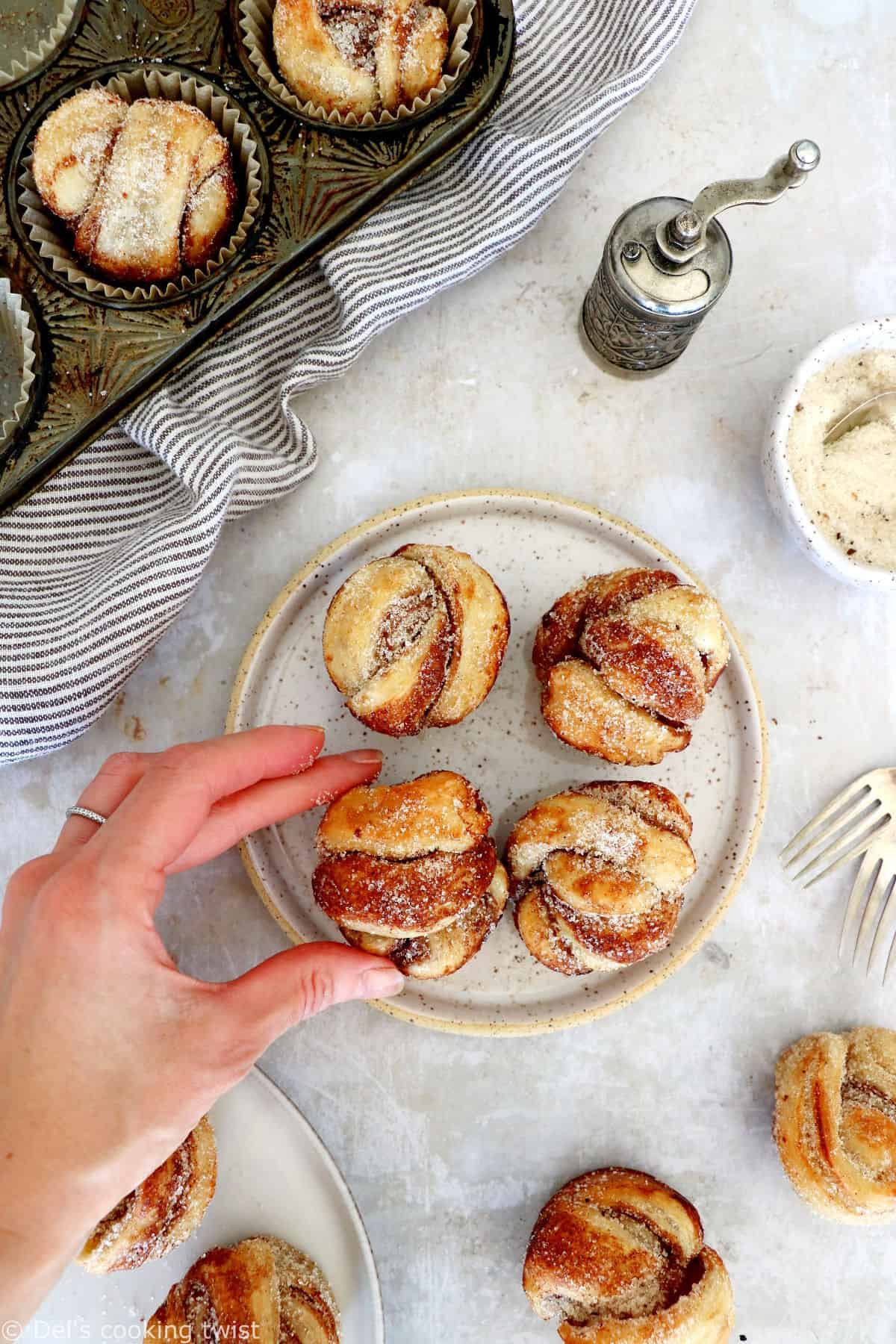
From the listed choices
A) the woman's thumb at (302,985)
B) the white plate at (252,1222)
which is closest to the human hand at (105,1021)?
the woman's thumb at (302,985)

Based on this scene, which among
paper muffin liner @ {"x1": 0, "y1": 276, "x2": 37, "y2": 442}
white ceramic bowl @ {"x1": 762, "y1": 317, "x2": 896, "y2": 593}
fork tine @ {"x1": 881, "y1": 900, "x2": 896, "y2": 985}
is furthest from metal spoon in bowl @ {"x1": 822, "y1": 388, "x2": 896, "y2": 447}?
paper muffin liner @ {"x1": 0, "y1": 276, "x2": 37, "y2": 442}

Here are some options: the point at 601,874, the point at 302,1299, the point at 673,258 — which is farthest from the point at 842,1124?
the point at 673,258

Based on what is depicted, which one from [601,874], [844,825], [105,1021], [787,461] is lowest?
[105,1021]

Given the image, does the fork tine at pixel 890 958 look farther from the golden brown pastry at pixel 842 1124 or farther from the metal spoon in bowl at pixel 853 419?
the metal spoon in bowl at pixel 853 419

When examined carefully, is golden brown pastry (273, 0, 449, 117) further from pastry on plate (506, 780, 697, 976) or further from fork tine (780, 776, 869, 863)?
fork tine (780, 776, 869, 863)

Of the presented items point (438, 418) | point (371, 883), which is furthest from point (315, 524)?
point (371, 883)

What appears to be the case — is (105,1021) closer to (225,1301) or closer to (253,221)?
(225,1301)
